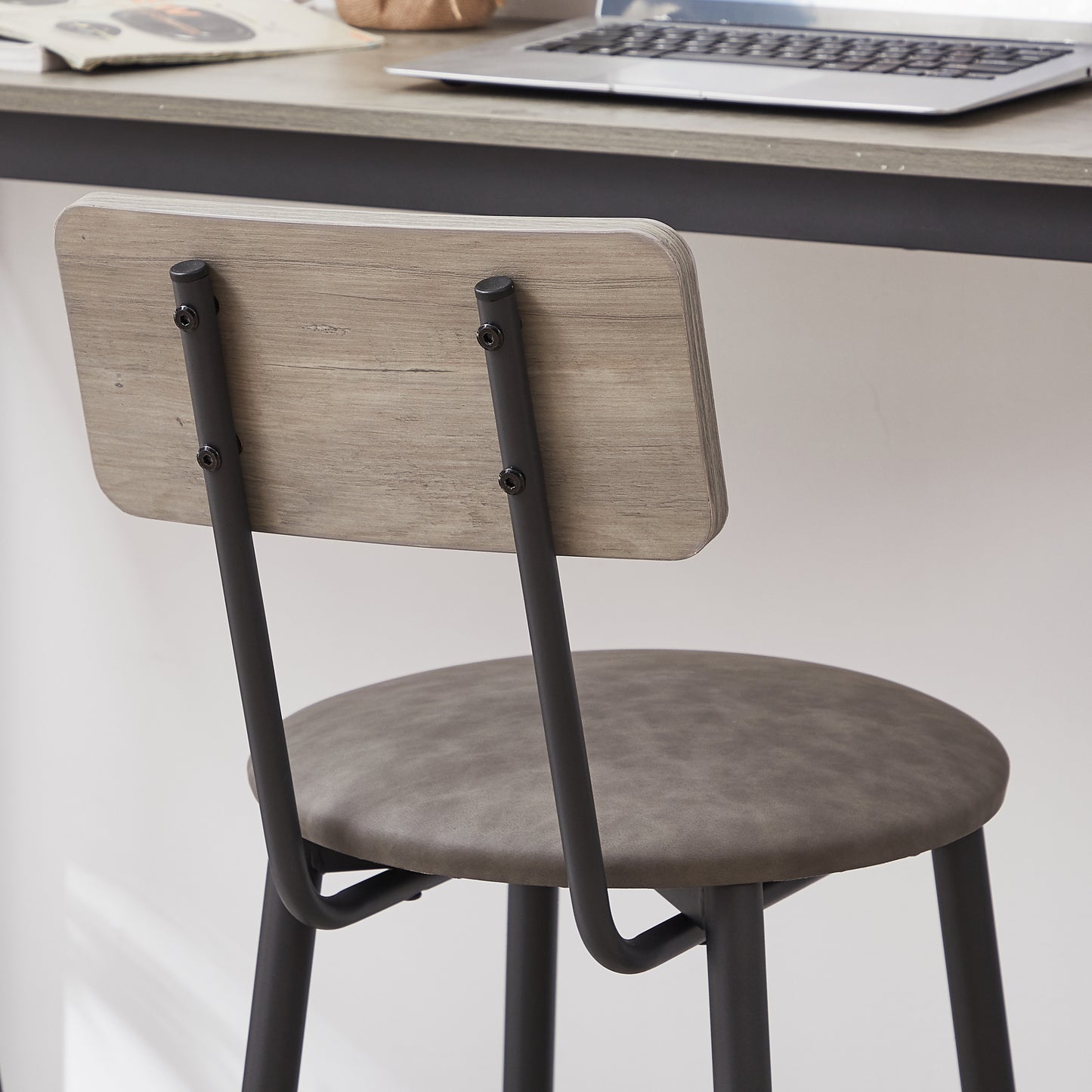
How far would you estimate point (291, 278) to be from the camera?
58cm

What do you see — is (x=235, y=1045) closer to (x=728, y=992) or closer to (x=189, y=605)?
(x=189, y=605)

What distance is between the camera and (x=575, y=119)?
80 centimetres

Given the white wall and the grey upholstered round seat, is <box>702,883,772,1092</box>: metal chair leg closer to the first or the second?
the grey upholstered round seat

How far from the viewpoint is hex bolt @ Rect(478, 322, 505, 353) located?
1.78 feet

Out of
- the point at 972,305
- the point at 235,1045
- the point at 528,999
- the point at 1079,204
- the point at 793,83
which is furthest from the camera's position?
the point at 235,1045

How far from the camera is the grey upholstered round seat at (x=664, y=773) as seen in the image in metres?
0.65

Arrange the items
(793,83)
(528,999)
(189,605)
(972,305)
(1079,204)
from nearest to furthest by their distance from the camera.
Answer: (1079,204) → (793,83) → (528,999) → (972,305) → (189,605)

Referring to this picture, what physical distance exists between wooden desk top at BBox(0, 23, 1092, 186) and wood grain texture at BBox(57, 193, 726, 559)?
0.22 m

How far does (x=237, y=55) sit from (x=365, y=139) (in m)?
0.23

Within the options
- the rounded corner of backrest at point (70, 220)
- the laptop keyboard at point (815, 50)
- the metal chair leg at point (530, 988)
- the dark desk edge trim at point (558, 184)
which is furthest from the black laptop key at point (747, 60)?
the metal chair leg at point (530, 988)

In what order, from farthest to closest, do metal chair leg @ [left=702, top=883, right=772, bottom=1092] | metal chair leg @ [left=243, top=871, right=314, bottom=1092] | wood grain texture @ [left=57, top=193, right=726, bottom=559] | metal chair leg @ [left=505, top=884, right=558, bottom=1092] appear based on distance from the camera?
metal chair leg @ [left=505, top=884, right=558, bottom=1092]
metal chair leg @ [left=243, top=871, right=314, bottom=1092]
metal chair leg @ [left=702, top=883, right=772, bottom=1092]
wood grain texture @ [left=57, top=193, right=726, bottom=559]

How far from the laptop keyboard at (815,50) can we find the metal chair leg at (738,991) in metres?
0.47

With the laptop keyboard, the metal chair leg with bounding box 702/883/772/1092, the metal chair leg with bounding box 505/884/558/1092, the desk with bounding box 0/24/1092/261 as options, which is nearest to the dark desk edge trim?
the desk with bounding box 0/24/1092/261

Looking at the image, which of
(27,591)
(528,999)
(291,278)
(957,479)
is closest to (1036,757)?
(957,479)
